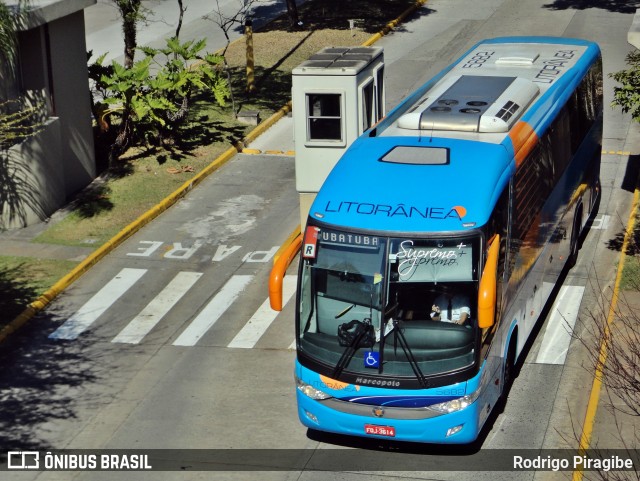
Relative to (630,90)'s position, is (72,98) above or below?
below

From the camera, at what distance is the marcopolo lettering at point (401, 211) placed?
1367 cm

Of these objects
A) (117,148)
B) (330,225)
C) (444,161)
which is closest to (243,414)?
(330,225)

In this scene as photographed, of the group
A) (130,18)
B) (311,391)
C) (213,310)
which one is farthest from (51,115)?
(311,391)

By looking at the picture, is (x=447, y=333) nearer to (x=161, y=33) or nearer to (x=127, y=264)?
(x=127, y=264)

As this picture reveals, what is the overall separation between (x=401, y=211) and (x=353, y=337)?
5.64ft

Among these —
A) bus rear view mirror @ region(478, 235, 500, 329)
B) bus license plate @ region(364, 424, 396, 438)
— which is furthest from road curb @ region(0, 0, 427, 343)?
bus rear view mirror @ region(478, 235, 500, 329)

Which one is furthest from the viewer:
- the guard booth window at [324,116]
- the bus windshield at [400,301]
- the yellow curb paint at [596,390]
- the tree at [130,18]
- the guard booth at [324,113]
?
the tree at [130,18]

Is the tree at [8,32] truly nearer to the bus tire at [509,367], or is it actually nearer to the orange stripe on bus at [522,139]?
the orange stripe on bus at [522,139]

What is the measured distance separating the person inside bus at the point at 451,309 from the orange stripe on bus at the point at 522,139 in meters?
2.88

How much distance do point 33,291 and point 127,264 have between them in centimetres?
213

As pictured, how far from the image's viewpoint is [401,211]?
13734 mm

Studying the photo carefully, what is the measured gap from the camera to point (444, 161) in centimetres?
1464

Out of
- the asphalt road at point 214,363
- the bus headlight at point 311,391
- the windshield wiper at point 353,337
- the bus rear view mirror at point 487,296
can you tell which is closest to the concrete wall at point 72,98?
the asphalt road at point 214,363

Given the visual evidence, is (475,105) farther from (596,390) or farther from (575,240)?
(575,240)
